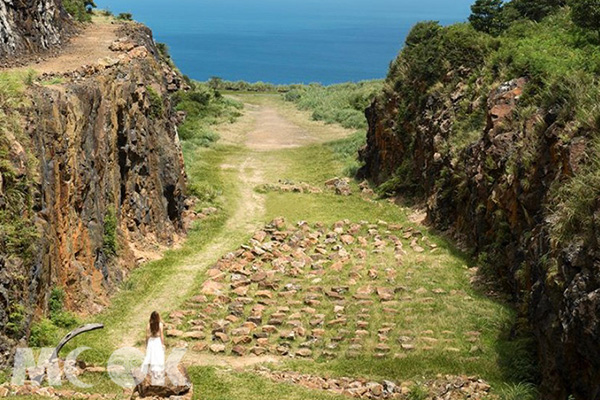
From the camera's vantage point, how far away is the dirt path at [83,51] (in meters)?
21.8

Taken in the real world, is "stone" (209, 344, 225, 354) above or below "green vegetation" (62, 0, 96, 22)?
below

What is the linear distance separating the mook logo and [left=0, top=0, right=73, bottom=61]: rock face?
12.0 meters

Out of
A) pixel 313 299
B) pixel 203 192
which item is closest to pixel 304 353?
pixel 313 299

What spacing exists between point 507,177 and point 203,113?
3297 centimetres

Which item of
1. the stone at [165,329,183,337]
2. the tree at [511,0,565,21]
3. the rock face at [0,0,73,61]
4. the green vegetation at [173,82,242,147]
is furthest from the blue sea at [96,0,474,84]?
the stone at [165,329,183,337]

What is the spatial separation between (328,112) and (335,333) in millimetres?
37092

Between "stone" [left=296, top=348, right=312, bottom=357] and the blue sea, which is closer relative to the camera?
"stone" [left=296, top=348, right=312, bottom=357]

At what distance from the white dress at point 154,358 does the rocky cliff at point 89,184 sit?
11.8ft

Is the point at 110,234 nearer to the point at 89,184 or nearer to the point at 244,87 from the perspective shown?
the point at 89,184

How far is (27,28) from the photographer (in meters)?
24.1

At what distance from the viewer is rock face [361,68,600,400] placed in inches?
452

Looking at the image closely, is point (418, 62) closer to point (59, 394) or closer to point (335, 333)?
point (335, 333)

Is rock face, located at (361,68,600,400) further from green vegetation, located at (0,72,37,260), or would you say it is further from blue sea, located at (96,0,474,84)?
blue sea, located at (96,0,474,84)

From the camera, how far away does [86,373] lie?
12664mm
